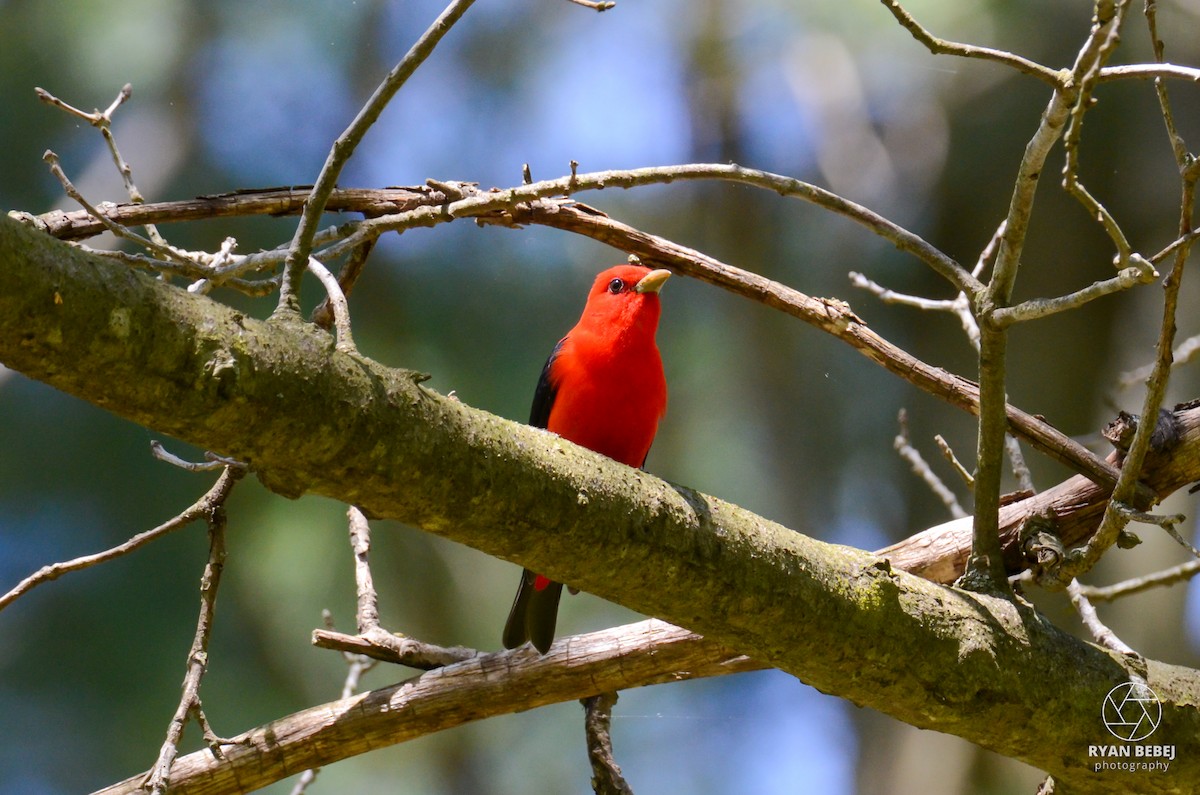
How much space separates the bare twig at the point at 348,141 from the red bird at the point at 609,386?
69.9 inches

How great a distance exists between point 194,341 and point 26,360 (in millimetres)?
216

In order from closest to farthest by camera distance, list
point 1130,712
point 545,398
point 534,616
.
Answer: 1. point 1130,712
2. point 534,616
3. point 545,398

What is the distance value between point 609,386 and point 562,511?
1763 mm

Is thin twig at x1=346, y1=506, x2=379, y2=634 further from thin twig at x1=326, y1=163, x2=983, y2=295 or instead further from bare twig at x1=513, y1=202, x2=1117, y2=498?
thin twig at x1=326, y1=163, x2=983, y2=295

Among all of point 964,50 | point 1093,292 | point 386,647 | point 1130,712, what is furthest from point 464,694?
point 964,50

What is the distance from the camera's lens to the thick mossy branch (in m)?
1.42

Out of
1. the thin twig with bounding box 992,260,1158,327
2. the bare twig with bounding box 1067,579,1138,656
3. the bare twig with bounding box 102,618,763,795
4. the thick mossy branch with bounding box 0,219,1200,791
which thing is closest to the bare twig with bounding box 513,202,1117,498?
the bare twig with bounding box 1067,579,1138,656

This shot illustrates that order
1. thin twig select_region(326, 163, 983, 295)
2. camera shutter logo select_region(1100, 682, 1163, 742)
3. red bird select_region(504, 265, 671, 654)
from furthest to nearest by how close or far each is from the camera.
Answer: red bird select_region(504, 265, 671, 654), camera shutter logo select_region(1100, 682, 1163, 742), thin twig select_region(326, 163, 983, 295)

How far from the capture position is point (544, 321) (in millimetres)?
6566

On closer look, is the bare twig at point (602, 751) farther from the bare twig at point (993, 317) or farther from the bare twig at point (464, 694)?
the bare twig at point (993, 317)

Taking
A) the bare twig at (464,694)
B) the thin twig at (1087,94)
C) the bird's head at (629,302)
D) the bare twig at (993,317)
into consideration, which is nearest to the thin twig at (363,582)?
the bare twig at (464,694)

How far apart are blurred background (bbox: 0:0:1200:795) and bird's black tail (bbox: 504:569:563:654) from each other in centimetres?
221

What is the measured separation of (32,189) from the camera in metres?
4.82

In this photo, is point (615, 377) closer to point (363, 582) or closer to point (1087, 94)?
point (363, 582)
